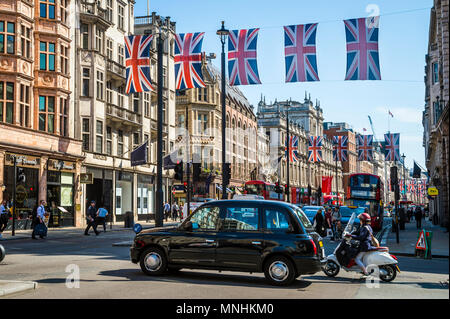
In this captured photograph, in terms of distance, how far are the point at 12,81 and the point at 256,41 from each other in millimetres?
15620

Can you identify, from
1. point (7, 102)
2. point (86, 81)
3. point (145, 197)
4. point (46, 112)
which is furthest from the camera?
point (145, 197)

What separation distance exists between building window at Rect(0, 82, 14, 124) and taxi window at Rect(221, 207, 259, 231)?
2295cm

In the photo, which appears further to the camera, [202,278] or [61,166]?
[61,166]

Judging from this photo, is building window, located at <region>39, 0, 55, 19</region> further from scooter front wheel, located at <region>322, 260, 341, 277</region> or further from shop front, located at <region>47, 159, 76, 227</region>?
scooter front wheel, located at <region>322, 260, 341, 277</region>

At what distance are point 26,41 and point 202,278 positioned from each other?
25.5 m

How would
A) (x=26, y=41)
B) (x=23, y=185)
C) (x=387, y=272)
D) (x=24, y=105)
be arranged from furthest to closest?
(x=26, y=41), (x=24, y=105), (x=23, y=185), (x=387, y=272)

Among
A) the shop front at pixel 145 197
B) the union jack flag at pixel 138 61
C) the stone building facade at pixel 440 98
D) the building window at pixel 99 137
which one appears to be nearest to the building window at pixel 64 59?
the building window at pixel 99 137

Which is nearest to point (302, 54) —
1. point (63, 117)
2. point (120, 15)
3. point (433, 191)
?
point (63, 117)

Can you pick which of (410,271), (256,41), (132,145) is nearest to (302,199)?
(132,145)

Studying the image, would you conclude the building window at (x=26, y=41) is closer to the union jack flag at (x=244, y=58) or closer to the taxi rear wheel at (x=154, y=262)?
the union jack flag at (x=244, y=58)

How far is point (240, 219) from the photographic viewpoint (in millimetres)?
11484

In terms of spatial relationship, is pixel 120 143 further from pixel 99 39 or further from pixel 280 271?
pixel 280 271

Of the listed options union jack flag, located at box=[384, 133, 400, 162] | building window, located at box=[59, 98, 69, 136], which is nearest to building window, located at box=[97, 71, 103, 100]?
building window, located at box=[59, 98, 69, 136]

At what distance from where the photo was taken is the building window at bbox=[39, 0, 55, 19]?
34.6 meters
